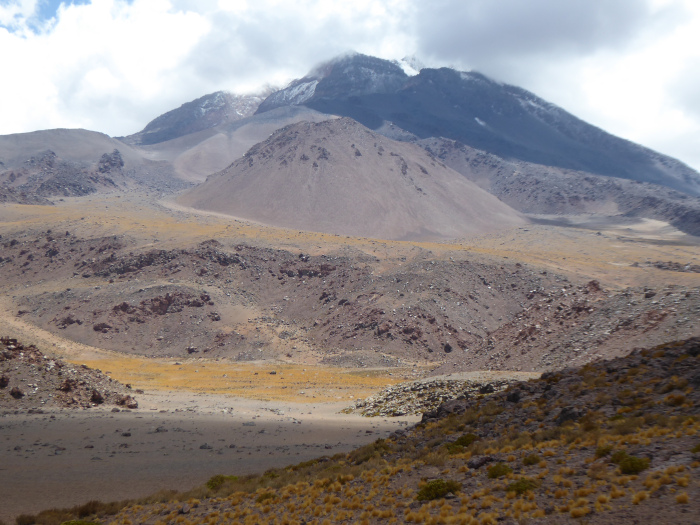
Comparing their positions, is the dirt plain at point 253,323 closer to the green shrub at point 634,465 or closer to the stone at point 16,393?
the stone at point 16,393

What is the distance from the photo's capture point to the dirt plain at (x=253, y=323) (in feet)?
78.5

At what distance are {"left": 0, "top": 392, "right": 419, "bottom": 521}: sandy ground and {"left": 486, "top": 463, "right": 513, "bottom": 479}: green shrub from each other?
10585 mm

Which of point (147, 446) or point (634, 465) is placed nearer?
point (634, 465)

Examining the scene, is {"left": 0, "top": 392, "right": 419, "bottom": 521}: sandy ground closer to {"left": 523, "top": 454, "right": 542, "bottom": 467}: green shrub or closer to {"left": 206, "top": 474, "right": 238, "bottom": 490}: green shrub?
{"left": 206, "top": 474, "right": 238, "bottom": 490}: green shrub

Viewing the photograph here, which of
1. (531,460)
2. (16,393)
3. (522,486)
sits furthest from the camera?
(16,393)

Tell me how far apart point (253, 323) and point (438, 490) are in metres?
55.6

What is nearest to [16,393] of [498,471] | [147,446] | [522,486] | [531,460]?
[147,446]

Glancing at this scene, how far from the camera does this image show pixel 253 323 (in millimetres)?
66688

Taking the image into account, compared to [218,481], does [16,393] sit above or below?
above

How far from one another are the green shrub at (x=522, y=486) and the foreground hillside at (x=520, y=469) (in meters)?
0.02

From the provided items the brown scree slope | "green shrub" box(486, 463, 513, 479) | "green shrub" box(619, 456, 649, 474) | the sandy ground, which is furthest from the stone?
the brown scree slope

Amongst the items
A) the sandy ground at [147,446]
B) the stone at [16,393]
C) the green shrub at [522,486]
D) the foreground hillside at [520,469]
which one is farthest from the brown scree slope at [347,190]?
the green shrub at [522,486]

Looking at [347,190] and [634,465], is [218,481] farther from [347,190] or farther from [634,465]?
[347,190]

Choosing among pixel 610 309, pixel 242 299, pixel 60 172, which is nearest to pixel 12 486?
pixel 610 309
